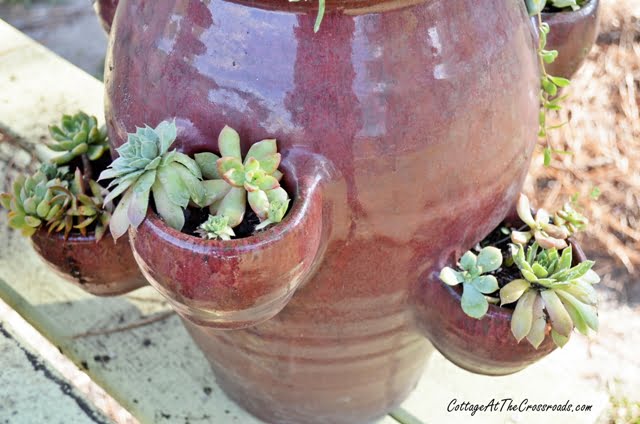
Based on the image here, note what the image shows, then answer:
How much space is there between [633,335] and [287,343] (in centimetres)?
113

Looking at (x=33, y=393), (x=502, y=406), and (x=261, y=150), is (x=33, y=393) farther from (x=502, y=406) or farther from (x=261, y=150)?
(x=502, y=406)

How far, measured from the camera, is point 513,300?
1.01 metres

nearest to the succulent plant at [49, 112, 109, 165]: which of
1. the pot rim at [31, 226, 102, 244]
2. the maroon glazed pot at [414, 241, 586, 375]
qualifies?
the pot rim at [31, 226, 102, 244]

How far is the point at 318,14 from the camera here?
851mm

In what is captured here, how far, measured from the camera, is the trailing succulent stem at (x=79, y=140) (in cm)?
127

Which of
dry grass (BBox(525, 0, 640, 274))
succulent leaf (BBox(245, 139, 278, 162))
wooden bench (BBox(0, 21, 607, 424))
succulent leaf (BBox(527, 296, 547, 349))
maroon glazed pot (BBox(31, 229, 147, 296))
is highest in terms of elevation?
succulent leaf (BBox(245, 139, 278, 162))

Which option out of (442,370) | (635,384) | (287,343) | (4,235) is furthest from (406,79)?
(635,384)

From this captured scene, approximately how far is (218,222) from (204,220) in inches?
2.6

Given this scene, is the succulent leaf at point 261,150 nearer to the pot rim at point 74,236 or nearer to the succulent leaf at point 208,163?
the succulent leaf at point 208,163

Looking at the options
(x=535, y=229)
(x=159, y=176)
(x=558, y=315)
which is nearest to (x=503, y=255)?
(x=535, y=229)

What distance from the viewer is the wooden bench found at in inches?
54.5

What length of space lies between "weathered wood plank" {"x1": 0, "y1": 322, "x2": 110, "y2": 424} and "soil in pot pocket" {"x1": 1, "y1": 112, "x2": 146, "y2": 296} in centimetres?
15

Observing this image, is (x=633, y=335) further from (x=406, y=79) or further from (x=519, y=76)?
(x=406, y=79)

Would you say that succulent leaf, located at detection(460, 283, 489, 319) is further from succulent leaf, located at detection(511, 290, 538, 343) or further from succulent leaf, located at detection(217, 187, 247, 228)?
succulent leaf, located at detection(217, 187, 247, 228)
